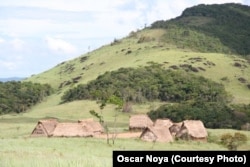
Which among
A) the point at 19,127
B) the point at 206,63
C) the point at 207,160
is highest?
the point at 206,63

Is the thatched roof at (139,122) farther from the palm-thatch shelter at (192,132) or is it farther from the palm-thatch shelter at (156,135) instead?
the palm-thatch shelter at (156,135)

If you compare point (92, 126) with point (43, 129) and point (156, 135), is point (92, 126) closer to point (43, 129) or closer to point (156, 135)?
point (43, 129)

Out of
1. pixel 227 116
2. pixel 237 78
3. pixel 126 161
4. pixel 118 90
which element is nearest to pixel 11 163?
pixel 126 161

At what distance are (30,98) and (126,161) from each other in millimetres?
160381

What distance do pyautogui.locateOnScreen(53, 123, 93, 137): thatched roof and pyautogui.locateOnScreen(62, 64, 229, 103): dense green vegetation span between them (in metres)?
58.8

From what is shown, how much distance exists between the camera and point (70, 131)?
2842 inches

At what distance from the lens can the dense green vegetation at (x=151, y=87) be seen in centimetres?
13988

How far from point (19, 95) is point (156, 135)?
104490 millimetres

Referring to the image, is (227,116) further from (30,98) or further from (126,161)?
(126,161)

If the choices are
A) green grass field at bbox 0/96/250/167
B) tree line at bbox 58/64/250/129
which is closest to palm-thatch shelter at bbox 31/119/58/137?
green grass field at bbox 0/96/250/167

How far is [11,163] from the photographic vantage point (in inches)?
485

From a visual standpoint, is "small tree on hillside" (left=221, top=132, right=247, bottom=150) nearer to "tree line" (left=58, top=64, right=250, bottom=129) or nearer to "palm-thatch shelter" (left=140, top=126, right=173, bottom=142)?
"palm-thatch shelter" (left=140, top=126, right=173, bottom=142)

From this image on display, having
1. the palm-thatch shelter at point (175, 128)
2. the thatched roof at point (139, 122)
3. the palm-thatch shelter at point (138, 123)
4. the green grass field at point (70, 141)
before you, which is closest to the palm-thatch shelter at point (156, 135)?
the green grass field at point (70, 141)

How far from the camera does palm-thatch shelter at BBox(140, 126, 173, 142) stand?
6844 cm
